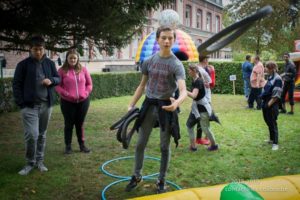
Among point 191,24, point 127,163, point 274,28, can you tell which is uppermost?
point 191,24

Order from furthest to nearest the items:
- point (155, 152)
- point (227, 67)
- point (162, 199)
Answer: point (227, 67) → point (155, 152) → point (162, 199)

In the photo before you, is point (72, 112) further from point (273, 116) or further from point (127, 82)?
point (127, 82)

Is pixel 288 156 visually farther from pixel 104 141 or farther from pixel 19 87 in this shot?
pixel 19 87

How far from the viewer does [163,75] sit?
416 cm

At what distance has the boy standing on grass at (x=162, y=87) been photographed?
4.13 m

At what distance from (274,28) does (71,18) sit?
18129 millimetres

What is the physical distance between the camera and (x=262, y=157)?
628 cm

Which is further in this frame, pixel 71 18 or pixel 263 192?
pixel 71 18

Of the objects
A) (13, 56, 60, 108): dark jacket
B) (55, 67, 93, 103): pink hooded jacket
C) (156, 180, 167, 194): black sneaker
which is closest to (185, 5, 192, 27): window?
(55, 67, 93, 103): pink hooded jacket

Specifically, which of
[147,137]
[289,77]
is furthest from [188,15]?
[147,137]

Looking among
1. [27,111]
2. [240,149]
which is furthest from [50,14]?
[240,149]

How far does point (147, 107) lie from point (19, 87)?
190cm

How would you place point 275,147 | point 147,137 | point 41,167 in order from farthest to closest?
1. point 275,147
2. point 41,167
3. point 147,137

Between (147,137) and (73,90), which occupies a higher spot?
(73,90)
